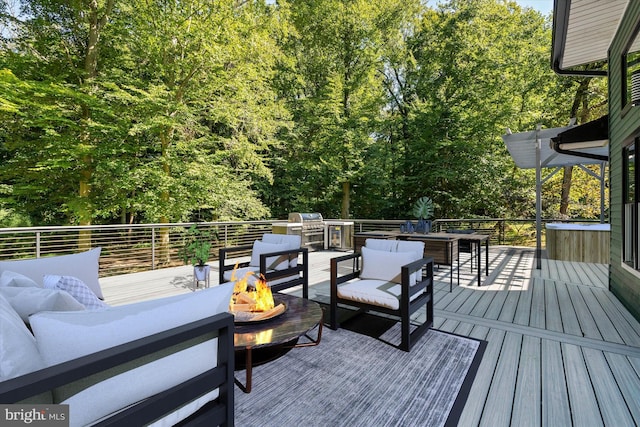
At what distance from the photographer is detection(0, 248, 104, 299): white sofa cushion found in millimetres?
2441

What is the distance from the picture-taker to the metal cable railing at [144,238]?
18.5ft

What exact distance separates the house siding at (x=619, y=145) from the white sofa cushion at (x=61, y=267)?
5404 millimetres

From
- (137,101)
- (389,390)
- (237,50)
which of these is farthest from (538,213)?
(137,101)

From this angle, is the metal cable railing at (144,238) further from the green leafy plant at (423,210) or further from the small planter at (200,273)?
the green leafy plant at (423,210)

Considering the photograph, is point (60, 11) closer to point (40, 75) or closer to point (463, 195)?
point (40, 75)

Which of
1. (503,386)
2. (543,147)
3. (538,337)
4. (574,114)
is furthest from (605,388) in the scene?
(574,114)

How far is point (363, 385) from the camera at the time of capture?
2.06 m

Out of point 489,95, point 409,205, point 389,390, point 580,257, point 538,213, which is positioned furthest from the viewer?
point 409,205

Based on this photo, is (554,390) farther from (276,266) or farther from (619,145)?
(619,145)

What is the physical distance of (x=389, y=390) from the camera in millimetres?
2006

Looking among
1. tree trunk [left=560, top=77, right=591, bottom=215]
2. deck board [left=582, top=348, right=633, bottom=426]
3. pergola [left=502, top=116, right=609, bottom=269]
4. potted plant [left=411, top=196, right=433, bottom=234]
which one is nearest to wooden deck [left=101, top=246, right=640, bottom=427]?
deck board [left=582, top=348, right=633, bottom=426]

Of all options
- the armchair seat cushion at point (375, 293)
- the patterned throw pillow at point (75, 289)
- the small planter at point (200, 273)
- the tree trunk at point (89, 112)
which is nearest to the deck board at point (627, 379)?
the armchair seat cushion at point (375, 293)

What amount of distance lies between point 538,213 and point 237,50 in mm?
7796

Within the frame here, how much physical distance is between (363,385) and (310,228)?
6332 millimetres
